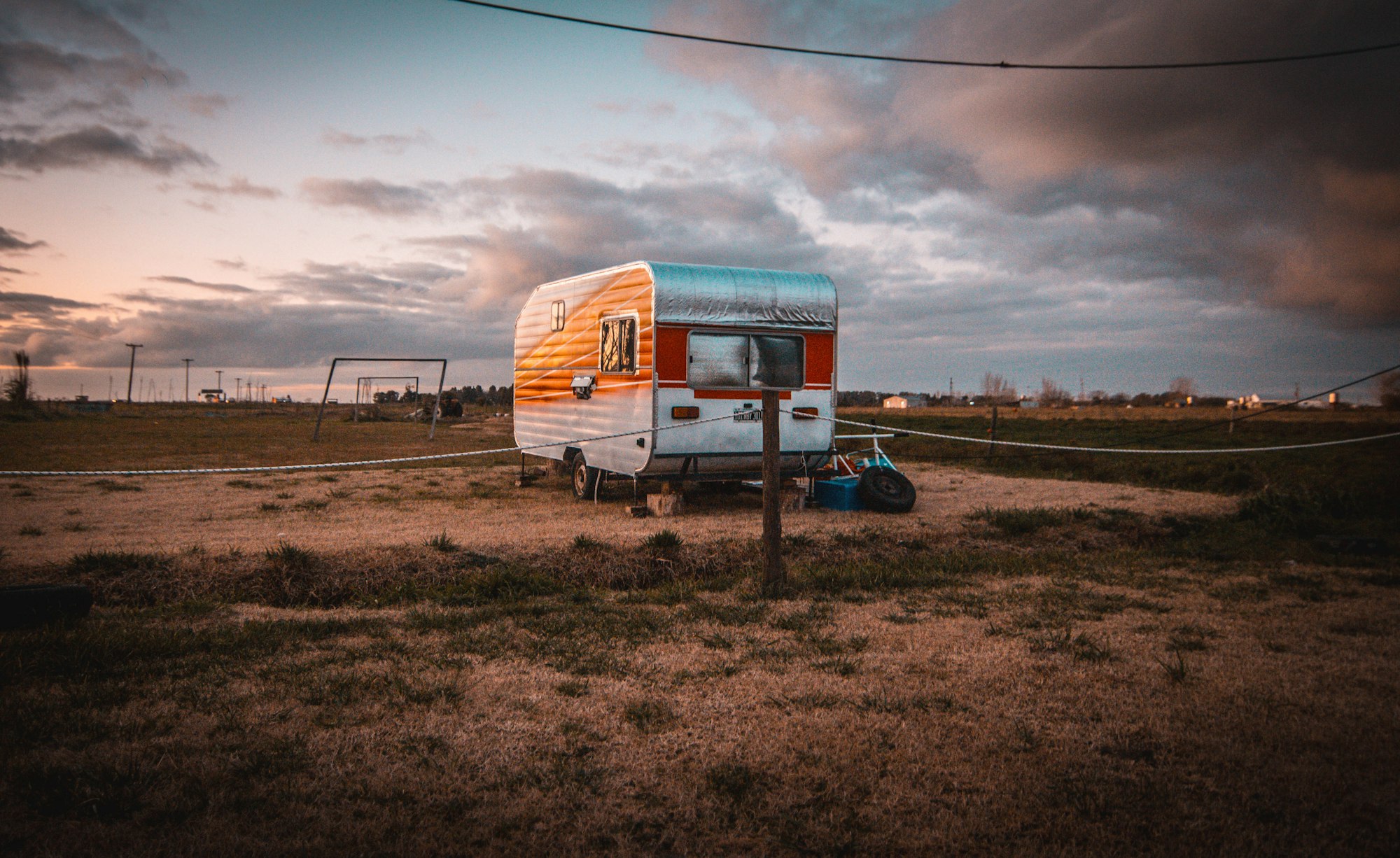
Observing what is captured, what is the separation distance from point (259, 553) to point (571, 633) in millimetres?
3425

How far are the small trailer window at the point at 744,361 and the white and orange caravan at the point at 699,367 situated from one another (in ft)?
0.04

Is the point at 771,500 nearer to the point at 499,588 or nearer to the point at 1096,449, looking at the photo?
the point at 499,588

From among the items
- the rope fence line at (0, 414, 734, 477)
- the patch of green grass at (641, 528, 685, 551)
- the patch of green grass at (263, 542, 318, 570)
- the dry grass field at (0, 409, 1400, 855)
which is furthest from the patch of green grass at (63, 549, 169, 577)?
the patch of green grass at (641, 528, 685, 551)

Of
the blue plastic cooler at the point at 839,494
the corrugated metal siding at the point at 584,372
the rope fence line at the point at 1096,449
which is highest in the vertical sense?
the corrugated metal siding at the point at 584,372

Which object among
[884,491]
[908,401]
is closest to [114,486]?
[884,491]

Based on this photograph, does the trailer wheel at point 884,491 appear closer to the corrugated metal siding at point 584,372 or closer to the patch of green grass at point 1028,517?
the patch of green grass at point 1028,517

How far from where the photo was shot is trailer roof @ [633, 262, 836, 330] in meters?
10.3

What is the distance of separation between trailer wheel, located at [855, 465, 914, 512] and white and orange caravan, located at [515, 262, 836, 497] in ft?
2.42

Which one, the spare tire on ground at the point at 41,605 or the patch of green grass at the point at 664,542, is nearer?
the spare tire on ground at the point at 41,605

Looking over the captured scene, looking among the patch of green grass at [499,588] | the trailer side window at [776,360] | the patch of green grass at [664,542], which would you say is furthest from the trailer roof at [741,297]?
the patch of green grass at [499,588]

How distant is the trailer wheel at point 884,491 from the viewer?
1094 cm

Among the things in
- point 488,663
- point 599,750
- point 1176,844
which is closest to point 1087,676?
point 1176,844

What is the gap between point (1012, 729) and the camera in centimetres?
373

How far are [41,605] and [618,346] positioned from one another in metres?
6.97
